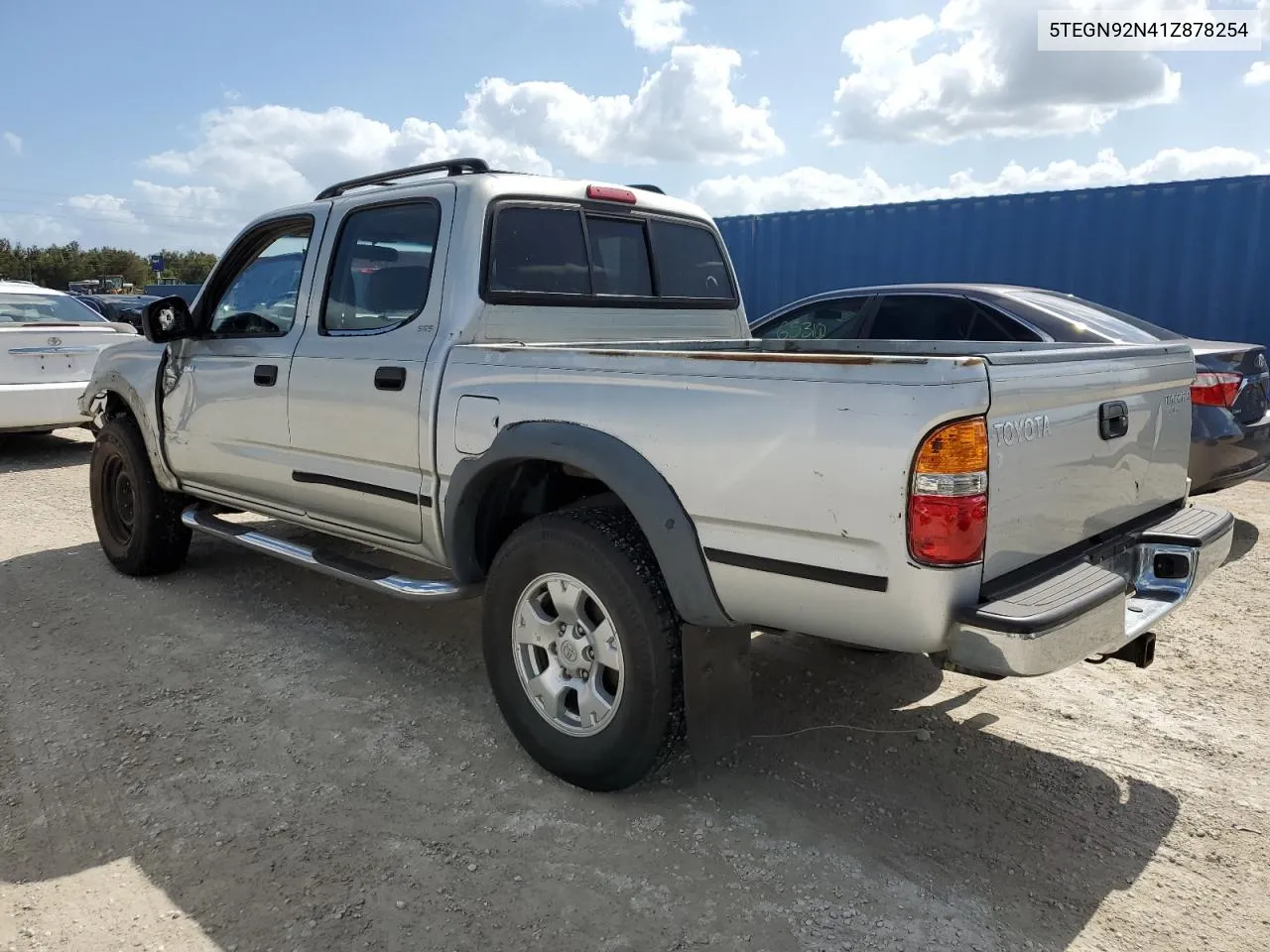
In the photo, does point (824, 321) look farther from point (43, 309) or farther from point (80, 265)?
point (80, 265)

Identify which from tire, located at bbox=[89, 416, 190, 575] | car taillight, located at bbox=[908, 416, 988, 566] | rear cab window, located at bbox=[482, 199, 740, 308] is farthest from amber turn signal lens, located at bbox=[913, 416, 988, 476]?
tire, located at bbox=[89, 416, 190, 575]

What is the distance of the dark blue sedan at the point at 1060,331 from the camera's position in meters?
5.38

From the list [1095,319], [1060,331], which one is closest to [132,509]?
[1060,331]

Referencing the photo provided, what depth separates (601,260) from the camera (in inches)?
159

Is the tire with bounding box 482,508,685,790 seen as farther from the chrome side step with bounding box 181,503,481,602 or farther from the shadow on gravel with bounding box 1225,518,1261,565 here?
the shadow on gravel with bounding box 1225,518,1261,565

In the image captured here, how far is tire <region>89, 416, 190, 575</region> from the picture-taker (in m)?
5.18

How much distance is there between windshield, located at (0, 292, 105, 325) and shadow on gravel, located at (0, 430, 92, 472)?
3.80 ft

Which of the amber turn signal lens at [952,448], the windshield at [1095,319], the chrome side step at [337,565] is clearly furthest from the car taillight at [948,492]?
the windshield at [1095,319]

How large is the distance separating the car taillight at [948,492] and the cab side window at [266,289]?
2.96 m

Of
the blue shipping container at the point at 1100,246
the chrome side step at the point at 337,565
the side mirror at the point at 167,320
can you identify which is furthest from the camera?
the blue shipping container at the point at 1100,246

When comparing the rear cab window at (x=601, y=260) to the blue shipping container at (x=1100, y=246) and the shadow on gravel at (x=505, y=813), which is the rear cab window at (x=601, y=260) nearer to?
the shadow on gravel at (x=505, y=813)

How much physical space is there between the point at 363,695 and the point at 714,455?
2.02 m

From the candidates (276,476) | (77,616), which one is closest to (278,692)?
(276,476)

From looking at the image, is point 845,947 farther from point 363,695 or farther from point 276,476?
point 276,476
